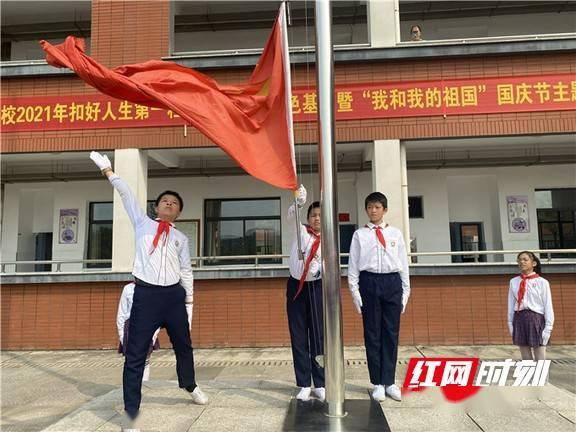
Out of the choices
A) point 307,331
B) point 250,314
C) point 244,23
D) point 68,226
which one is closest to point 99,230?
point 68,226

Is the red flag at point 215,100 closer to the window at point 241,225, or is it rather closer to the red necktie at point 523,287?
the red necktie at point 523,287

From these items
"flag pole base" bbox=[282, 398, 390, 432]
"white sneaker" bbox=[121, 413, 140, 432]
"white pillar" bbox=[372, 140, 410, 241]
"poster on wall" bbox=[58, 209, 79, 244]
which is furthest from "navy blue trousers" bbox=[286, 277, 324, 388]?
"poster on wall" bbox=[58, 209, 79, 244]

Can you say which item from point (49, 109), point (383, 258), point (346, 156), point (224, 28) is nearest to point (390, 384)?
point (383, 258)

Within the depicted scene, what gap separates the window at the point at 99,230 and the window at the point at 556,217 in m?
10.2

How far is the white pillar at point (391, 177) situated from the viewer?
776cm

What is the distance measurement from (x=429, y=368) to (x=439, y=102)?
5.17 metres

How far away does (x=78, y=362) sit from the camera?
→ 709 centimetres

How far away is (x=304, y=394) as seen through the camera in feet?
13.4

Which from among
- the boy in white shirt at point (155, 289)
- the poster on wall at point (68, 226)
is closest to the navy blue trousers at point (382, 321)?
the boy in white shirt at point (155, 289)

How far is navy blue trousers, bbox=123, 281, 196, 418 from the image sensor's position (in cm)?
357

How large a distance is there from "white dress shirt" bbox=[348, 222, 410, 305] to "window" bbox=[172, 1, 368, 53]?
250 inches

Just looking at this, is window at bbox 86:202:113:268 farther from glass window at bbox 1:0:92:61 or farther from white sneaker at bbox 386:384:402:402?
white sneaker at bbox 386:384:402:402

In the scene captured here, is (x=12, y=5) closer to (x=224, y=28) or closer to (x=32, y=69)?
(x=32, y=69)

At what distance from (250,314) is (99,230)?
523 cm
